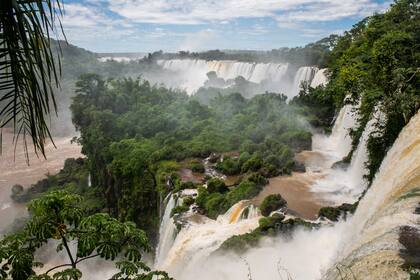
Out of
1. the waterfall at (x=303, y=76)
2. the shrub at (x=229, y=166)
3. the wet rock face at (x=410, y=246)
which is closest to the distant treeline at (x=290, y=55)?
the waterfall at (x=303, y=76)

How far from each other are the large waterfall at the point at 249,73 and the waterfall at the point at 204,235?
69.0 feet

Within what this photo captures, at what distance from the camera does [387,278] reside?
4688 mm

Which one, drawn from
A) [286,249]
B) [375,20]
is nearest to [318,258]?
[286,249]

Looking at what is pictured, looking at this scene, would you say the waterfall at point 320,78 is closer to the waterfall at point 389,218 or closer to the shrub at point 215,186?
the shrub at point 215,186

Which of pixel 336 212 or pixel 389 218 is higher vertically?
pixel 389 218

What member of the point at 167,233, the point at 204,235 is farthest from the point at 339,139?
the point at 204,235

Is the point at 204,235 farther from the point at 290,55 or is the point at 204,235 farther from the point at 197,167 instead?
the point at 290,55

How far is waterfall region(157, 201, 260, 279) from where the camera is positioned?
467 inches

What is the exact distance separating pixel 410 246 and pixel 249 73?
4384cm

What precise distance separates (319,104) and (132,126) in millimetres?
13585

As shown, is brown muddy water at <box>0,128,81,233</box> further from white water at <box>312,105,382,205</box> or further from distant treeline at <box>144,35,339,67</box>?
distant treeline at <box>144,35,339,67</box>

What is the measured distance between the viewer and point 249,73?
4825 centimetres

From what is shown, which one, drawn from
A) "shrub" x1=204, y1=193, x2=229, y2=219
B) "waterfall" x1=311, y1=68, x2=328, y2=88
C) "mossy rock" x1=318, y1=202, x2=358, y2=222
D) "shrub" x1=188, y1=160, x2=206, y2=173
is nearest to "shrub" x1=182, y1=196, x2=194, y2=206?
"shrub" x1=204, y1=193, x2=229, y2=219

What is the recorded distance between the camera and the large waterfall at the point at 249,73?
37.1m
